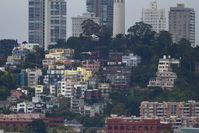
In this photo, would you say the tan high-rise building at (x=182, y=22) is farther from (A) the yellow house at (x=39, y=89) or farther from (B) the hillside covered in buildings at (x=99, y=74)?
(A) the yellow house at (x=39, y=89)

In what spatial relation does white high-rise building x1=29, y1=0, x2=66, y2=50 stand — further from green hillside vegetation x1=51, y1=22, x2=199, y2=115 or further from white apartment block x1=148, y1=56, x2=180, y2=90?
white apartment block x1=148, y1=56, x2=180, y2=90

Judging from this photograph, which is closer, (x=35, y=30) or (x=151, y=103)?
(x=151, y=103)

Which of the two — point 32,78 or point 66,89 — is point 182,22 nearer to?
point 32,78

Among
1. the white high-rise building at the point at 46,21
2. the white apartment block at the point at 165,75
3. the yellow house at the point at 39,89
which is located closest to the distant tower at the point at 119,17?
the white high-rise building at the point at 46,21

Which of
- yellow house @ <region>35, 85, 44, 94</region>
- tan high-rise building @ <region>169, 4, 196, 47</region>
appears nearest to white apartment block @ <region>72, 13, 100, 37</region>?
tan high-rise building @ <region>169, 4, 196, 47</region>

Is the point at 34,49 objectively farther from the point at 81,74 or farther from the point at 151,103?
the point at 151,103

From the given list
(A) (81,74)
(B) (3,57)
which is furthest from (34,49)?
(A) (81,74)
